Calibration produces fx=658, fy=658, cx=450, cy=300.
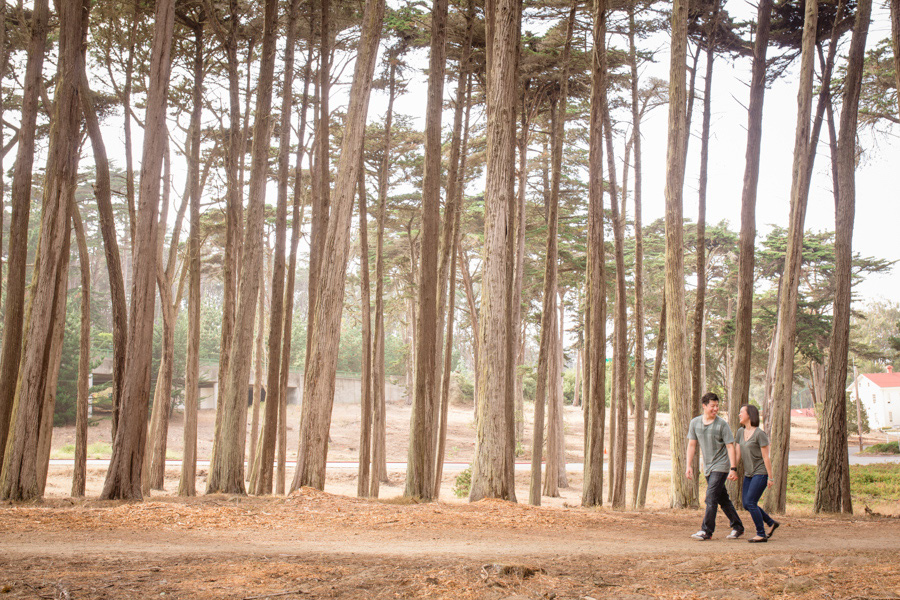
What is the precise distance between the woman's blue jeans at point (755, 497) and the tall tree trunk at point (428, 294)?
215 inches

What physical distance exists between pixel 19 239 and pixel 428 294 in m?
6.55

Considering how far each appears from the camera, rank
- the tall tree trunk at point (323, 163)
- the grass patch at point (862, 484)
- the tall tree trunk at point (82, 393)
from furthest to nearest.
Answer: the grass patch at point (862, 484) → the tall tree trunk at point (323, 163) → the tall tree trunk at point (82, 393)

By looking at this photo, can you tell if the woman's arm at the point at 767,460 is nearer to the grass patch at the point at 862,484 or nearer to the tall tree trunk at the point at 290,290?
the tall tree trunk at the point at 290,290

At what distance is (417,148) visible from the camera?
68.6ft

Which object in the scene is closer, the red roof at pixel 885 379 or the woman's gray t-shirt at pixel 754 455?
the woman's gray t-shirt at pixel 754 455

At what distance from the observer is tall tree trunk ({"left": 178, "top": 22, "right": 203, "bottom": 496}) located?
14180 millimetres

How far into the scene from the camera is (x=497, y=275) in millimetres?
9844

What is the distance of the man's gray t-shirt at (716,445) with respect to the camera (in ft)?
22.4

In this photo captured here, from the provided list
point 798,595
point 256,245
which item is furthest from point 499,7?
point 798,595

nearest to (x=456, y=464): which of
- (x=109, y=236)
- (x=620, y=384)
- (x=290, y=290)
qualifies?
(x=620, y=384)

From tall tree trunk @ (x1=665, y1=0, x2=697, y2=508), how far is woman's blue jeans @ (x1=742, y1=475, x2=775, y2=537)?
4.29 metres

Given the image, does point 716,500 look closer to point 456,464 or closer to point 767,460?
point 767,460

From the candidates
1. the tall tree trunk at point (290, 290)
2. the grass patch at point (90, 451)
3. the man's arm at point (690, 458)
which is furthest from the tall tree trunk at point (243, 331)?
the grass patch at point (90, 451)

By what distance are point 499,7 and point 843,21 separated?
290 inches
